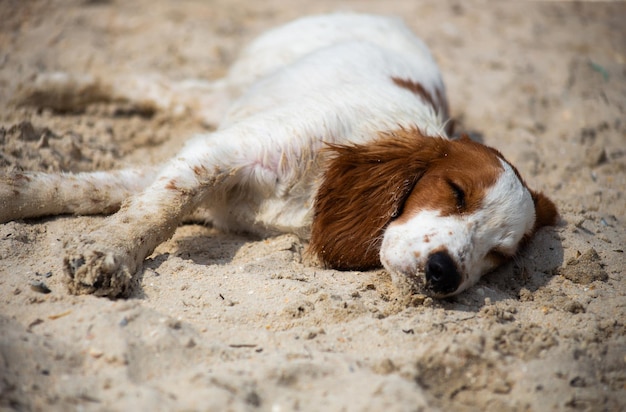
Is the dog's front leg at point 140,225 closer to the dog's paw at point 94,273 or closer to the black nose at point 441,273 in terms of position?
the dog's paw at point 94,273

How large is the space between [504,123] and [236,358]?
3.74 metres

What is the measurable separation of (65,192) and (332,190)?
147 centimetres

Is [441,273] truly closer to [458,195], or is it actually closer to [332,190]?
[458,195]

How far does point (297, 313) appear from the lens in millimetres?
2760

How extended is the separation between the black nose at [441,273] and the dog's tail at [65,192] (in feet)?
5.77

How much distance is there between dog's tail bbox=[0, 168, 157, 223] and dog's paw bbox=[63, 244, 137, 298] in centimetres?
82

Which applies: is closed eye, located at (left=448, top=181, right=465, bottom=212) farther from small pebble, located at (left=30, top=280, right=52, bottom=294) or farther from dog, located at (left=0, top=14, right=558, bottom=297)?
small pebble, located at (left=30, top=280, right=52, bottom=294)

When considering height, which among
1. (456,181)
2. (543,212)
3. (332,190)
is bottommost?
(543,212)

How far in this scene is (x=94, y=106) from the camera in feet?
16.7

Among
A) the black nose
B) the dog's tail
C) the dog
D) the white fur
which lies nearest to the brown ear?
the dog

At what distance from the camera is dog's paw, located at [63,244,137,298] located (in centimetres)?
270

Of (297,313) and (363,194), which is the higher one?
(363,194)

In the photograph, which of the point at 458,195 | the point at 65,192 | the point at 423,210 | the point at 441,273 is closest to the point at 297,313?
the point at 441,273

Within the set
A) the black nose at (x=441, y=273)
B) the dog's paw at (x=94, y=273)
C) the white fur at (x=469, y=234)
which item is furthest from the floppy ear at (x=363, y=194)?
the dog's paw at (x=94, y=273)
